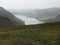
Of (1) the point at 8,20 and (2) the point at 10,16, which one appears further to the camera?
(2) the point at 10,16

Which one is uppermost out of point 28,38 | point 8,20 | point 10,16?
point 10,16

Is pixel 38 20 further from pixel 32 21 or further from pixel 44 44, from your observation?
pixel 44 44

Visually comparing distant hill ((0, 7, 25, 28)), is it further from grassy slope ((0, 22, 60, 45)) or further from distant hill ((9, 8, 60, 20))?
grassy slope ((0, 22, 60, 45))

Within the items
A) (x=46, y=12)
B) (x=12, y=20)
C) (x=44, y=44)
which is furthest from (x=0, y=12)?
(x=44, y=44)

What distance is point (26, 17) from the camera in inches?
2517

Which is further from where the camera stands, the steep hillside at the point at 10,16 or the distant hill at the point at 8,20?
the steep hillside at the point at 10,16

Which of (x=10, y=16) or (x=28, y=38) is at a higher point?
(x=10, y=16)

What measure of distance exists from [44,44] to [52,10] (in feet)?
169

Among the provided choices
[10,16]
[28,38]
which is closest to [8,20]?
[10,16]

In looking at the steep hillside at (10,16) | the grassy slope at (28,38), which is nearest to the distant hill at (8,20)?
the steep hillside at (10,16)

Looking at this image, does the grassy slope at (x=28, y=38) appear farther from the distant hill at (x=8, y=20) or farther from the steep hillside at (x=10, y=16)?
the steep hillside at (x=10, y=16)

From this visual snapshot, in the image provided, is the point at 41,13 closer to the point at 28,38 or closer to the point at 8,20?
the point at 8,20

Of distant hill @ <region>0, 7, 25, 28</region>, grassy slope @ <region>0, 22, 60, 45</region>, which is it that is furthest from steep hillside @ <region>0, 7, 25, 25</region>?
grassy slope @ <region>0, 22, 60, 45</region>

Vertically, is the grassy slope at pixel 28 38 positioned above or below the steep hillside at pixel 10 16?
below
